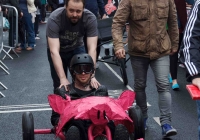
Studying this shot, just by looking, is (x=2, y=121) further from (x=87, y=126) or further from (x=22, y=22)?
(x=22, y=22)

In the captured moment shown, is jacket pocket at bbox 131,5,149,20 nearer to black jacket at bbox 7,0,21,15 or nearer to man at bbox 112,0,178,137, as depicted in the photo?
man at bbox 112,0,178,137

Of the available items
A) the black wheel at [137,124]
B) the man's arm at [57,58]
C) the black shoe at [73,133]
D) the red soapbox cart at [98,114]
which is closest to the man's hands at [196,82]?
the red soapbox cart at [98,114]

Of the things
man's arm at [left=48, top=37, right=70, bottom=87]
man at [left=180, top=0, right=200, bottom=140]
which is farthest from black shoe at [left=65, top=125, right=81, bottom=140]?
man at [left=180, top=0, right=200, bottom=140]

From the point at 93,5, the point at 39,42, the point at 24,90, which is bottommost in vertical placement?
the point at 39,42

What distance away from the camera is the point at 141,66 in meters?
6.03

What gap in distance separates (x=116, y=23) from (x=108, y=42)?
415cm

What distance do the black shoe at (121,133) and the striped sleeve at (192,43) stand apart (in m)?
1.14

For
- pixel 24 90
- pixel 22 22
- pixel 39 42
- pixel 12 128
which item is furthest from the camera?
pixel 39 42

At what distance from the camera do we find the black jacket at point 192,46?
3729mm

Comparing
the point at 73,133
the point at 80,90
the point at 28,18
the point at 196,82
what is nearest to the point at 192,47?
the point at 196,82

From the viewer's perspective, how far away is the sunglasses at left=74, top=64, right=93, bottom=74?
5012mm

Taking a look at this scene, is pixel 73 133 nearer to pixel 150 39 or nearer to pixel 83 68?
pixel 83 68

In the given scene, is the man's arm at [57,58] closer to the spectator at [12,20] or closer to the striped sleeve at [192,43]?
the striped sleeve at [192,43]

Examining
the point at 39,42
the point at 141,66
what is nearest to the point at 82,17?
the point at 141,66
